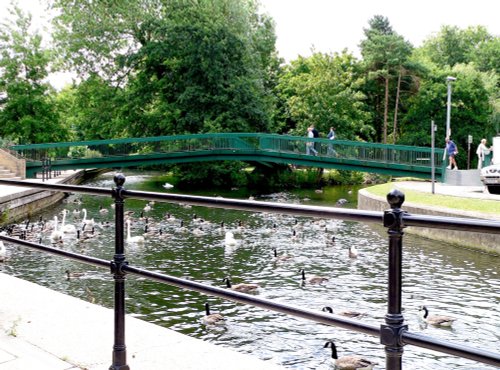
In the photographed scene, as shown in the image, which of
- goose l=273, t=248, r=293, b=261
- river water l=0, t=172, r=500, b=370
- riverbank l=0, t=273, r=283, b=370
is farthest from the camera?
goose l=273, t=248, r=293, b=261

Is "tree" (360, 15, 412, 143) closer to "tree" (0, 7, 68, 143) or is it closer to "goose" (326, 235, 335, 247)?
"tree" (0, 7, 68, 143)

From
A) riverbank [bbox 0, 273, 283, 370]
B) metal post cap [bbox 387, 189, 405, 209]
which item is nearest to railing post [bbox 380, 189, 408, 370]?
metal post cap [bbox 387, 189, 405, 209]

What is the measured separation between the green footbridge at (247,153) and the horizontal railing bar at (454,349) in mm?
27839

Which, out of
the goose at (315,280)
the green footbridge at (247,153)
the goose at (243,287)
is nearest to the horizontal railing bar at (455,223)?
the goose at (243,287)

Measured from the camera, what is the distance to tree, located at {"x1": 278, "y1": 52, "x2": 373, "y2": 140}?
41688mm

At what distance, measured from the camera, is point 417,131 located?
48.1 meters

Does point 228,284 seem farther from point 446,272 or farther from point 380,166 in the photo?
point 380,166

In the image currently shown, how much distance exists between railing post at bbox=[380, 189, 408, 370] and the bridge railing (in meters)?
27.8

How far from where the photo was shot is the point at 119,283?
3.10 m

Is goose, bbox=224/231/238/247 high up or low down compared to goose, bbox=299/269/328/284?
up

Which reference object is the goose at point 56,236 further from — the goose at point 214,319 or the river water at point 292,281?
the goose at point 214,319

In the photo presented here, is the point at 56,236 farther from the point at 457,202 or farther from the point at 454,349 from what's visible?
the point at 454,349

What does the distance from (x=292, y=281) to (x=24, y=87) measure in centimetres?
3559

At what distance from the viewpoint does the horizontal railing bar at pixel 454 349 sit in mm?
1750
